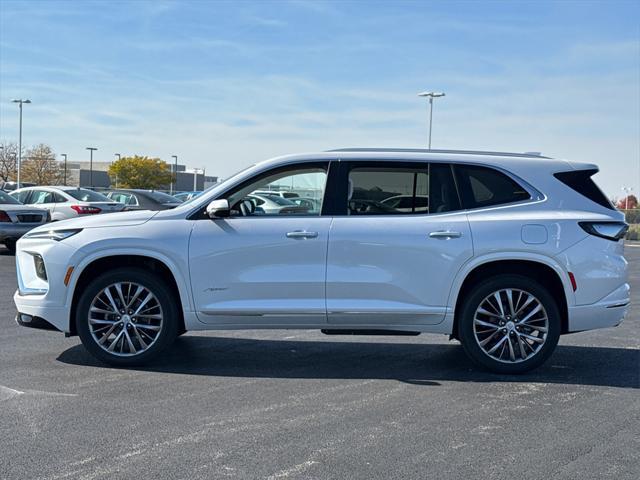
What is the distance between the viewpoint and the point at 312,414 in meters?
5.24

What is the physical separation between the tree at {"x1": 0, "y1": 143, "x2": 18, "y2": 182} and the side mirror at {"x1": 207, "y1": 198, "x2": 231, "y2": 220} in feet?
259

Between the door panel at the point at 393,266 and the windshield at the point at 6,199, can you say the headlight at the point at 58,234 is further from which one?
the windshield at the point at 6,199

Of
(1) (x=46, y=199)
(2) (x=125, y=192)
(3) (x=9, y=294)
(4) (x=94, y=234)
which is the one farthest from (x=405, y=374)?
(2) (x=125, y=192)

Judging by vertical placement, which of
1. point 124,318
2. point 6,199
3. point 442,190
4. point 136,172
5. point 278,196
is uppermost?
point 136,172

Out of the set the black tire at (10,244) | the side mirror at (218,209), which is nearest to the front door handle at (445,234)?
the side mirror at (218,209)

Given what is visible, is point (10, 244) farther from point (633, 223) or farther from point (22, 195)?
point (633, 223)

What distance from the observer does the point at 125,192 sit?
2378 cm

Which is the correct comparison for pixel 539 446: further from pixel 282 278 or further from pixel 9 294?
pixel 9 294

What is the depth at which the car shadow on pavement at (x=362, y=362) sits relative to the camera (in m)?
6.43

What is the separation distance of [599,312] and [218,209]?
337 centimetres

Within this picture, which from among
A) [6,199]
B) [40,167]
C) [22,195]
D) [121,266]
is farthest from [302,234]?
[40,167]

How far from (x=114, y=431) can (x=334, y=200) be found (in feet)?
8.99

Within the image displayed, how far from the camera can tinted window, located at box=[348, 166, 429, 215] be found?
21.5 ft

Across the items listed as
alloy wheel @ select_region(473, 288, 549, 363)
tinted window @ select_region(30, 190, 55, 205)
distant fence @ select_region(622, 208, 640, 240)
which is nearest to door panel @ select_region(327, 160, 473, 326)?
alloy wheel @ select_region(473, 288, 549, 363)
